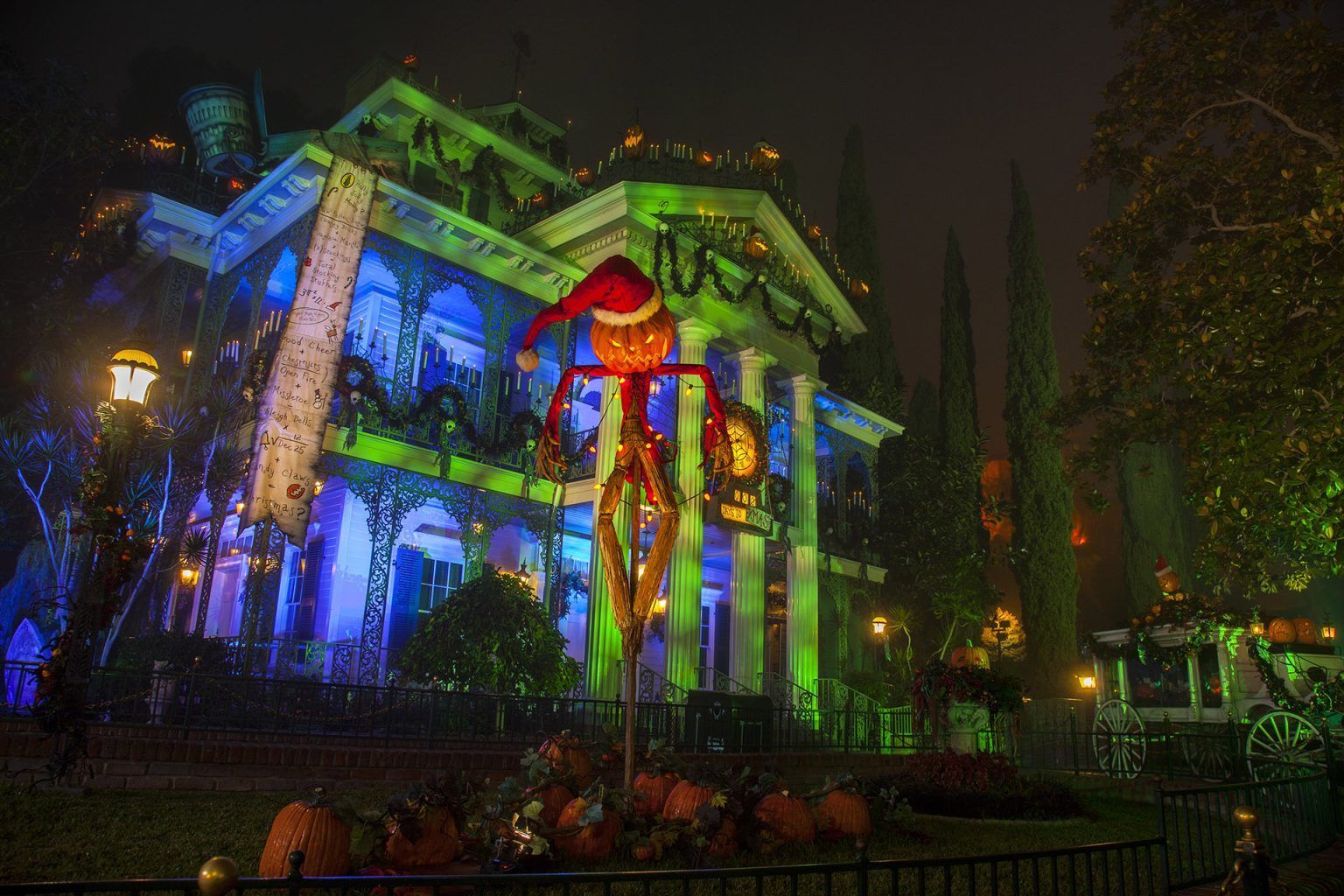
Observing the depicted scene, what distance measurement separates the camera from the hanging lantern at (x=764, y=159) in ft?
74.8

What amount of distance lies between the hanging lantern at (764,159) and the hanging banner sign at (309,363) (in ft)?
34.2

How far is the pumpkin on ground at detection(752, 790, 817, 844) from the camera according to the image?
757cm

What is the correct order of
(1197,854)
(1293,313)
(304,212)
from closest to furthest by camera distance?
(1197,854) → (1293,313) → (304,212)

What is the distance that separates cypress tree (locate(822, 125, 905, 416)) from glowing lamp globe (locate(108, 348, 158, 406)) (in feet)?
82.9

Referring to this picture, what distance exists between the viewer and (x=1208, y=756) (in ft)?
49.4

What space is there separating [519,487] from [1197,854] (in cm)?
1360

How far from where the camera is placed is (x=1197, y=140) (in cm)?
1336

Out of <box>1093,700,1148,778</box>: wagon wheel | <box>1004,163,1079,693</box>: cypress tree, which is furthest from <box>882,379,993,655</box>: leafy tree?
<box>1093,700,1148,778</box>: wagon wheel

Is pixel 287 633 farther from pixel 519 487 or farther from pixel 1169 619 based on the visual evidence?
pixel 1169 619

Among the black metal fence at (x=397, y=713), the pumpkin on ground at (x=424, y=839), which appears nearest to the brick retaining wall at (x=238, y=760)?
the black metal fence at (x=397, y=713)

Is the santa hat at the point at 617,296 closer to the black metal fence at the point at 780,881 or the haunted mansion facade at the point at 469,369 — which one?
the black metal fence at the point at 780,881

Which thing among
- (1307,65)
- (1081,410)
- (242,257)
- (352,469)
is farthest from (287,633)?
(1307,65)

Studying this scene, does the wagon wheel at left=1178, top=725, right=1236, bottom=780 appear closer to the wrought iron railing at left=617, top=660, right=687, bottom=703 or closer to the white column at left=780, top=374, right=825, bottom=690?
the white column at left=780, top=374, right=825, bottom=690

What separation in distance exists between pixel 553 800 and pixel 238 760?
14.7 ft
